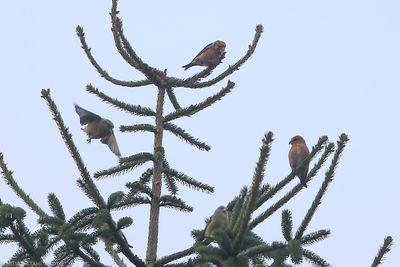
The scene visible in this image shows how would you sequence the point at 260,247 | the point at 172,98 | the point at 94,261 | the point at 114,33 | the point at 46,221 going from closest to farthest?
the point at 260,247 < the point at 46,221 < the point at 94,261 < the point at 114,33 < the point at 172,98

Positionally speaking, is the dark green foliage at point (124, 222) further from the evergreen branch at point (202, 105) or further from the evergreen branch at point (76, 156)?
the evergreen branch at point (202, 105)

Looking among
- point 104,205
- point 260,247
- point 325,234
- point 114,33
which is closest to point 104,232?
point 104,205

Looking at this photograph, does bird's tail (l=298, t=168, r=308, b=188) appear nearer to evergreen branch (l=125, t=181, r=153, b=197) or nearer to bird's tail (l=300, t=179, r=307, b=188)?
bird's tail (l=300, t=179, r=307, b=188)

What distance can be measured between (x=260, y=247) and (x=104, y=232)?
1115 millimetres

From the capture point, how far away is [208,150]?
232 inches

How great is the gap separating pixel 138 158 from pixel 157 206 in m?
0.42

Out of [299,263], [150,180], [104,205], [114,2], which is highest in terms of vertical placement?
[114,2]

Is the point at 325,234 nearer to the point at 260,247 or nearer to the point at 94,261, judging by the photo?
the point at 260,247

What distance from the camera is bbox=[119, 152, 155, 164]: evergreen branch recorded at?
17.4ft

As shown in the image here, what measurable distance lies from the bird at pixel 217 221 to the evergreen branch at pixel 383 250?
1.43 m

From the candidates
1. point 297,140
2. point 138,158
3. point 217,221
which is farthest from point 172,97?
point 297,140

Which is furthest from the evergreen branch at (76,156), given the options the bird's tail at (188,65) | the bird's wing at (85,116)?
the bird's tail at (188,65)

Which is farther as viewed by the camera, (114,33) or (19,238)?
(114,33)

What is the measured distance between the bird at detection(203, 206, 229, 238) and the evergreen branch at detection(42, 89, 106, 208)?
1124mm
